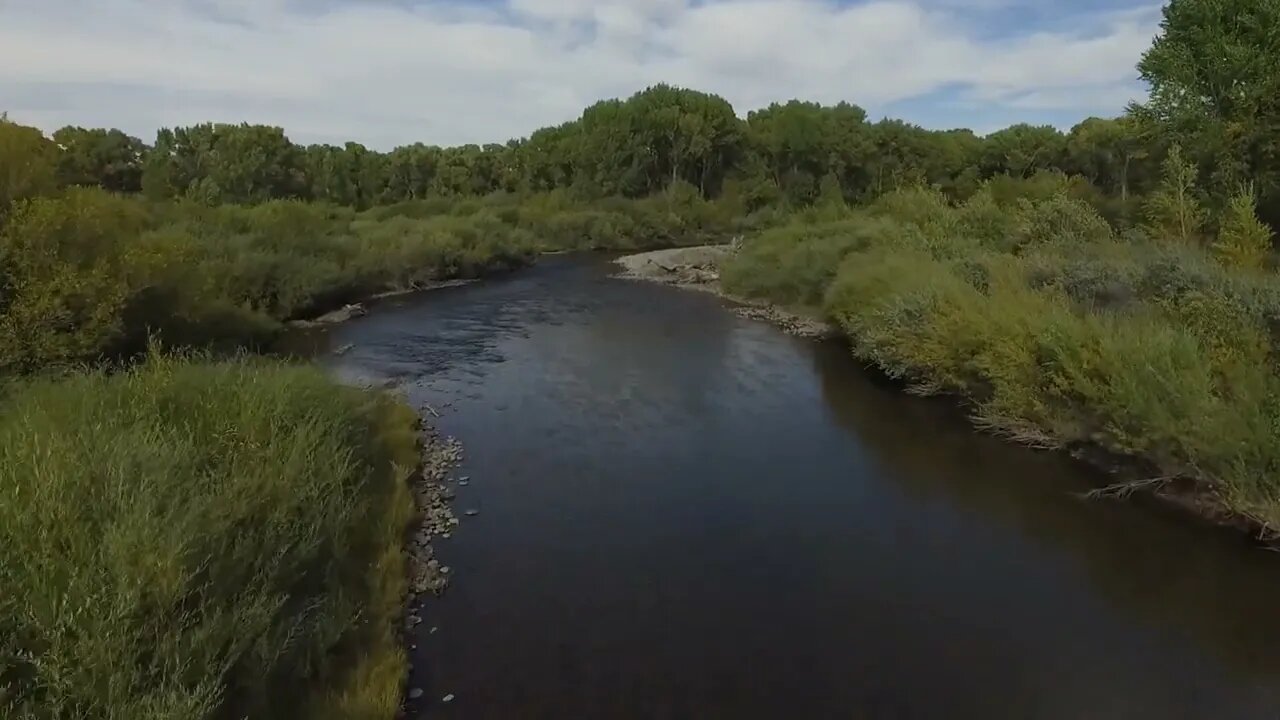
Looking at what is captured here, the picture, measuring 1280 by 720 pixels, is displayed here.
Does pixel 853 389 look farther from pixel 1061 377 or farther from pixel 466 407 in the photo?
pixel 466 407

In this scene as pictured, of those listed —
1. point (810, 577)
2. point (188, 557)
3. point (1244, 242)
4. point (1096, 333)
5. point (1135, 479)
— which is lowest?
point (810, 577)

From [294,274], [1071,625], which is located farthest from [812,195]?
[1071,625]

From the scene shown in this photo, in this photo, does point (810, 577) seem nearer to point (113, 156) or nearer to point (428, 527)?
point (428, 527)

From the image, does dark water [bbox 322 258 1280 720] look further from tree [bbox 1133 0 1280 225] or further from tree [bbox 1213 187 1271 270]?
tree [bbox 1133 0 1280 225]

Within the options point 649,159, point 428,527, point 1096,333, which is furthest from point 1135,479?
point 649,159

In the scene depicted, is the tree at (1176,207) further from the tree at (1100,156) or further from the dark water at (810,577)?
the tree at (1100,156)

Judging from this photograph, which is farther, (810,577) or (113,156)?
(113,156)

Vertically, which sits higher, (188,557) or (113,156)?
(113,156)

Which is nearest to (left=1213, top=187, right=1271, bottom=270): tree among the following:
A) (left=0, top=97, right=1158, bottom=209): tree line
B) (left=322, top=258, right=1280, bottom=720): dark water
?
(left=322, top=258, right=1280, bottom=720): dark water
